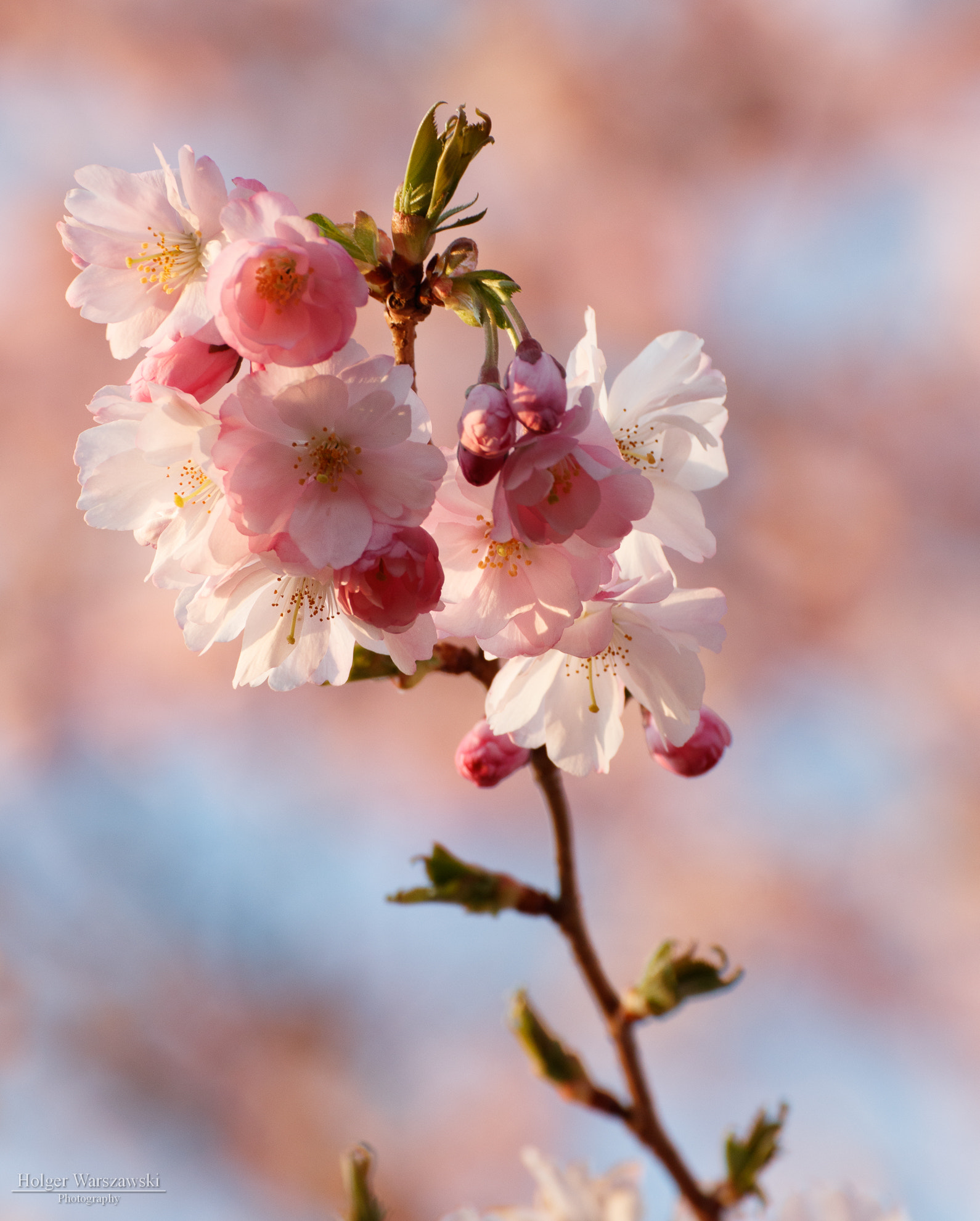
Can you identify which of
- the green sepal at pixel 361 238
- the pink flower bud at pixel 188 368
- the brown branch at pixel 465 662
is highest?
the green sepal at pixel 361 238

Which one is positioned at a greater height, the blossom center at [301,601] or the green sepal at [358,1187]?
the blossom center at [301,601]

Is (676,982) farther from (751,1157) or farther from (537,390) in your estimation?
(537,390)

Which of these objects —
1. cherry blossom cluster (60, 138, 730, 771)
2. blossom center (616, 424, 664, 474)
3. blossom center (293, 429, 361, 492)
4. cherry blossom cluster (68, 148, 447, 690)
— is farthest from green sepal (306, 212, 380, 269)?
blossom center (616, 424, 664, 474)

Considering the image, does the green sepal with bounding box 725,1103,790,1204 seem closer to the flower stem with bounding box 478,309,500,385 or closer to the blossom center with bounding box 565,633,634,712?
the blossom center with bounding box 565,633,634,712

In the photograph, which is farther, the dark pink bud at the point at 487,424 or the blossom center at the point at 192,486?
the blossom center at the point at 192,486

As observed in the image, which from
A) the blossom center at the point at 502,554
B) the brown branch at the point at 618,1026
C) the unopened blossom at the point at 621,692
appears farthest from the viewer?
the brown branch at the point at 618,1026

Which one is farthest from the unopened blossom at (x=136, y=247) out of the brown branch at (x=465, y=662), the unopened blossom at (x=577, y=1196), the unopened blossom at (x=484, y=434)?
the unopened blossom at (x=577, y=1196)

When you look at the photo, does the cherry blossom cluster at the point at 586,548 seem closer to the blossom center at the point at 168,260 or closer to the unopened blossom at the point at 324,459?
the unopened blossom at the point at 324,459

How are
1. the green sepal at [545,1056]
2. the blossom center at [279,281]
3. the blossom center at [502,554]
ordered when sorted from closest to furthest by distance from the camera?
1. the blossom center at [279,281]
2. the blossom center at [502,554]
3. the green sepal at [545,1056]
